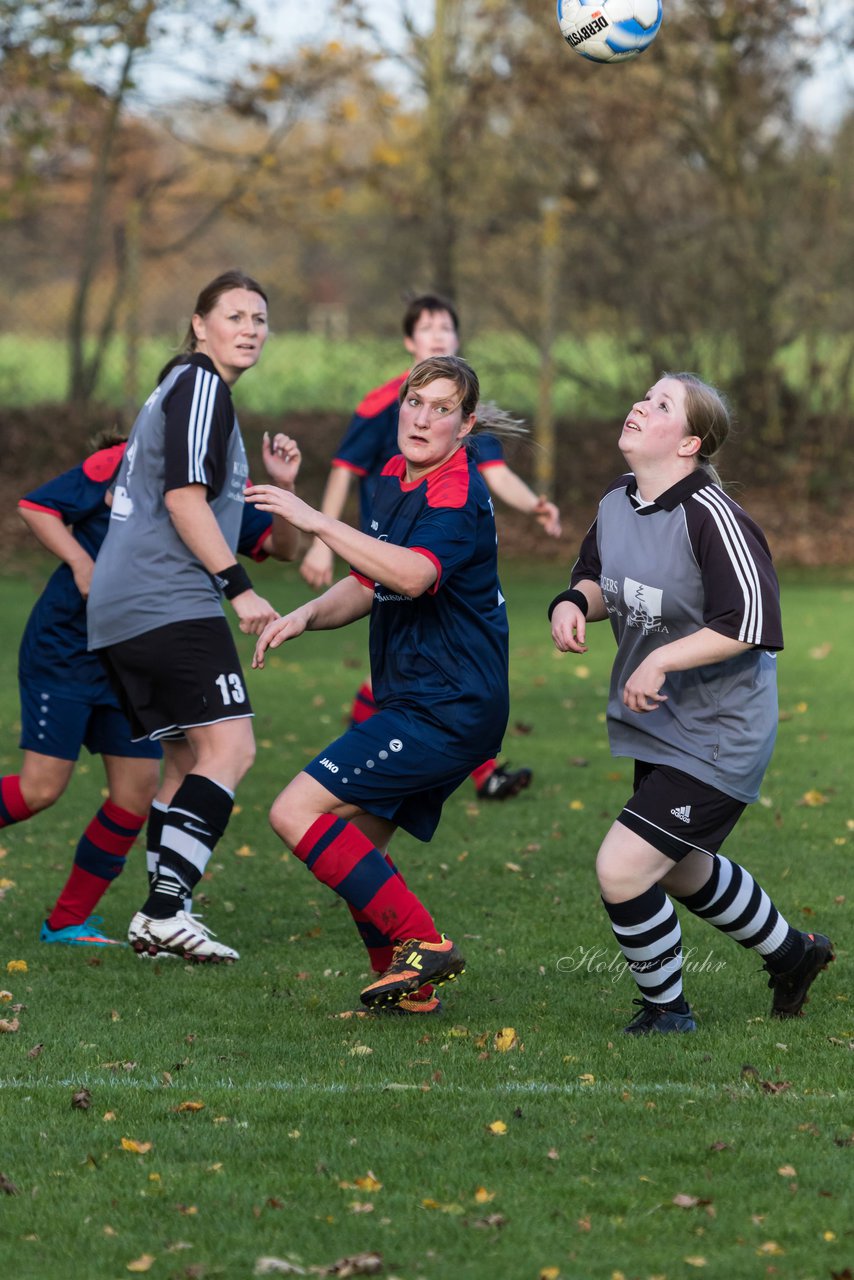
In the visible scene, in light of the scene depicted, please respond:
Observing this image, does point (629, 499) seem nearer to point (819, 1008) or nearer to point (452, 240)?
point (819, 1008)

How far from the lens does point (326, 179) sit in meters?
21.5

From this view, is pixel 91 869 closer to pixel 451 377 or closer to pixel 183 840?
pixel 183 840

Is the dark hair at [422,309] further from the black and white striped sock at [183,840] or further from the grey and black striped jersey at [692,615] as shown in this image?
the grey and black striped jersey at [692,615]

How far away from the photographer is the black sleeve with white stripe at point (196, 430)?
5.20 metres

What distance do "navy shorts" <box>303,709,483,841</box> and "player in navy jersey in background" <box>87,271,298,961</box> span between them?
0.83 m

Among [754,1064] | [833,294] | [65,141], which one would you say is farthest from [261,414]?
[754,1064]

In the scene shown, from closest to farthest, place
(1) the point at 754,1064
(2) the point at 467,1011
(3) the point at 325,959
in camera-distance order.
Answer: (1) the point at 754,1064, (2) the point at 467,1011, (3) the point at 325,959

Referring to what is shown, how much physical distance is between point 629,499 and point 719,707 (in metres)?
0.62

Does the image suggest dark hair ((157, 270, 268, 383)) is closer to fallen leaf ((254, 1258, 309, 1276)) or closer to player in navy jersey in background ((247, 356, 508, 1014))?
player in navy jersey in background ((247, 356, 508, 1014))

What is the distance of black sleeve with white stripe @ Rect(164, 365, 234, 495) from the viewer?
17.1 feet

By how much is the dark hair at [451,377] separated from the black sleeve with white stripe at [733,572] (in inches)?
27.7

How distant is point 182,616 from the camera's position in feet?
17.6

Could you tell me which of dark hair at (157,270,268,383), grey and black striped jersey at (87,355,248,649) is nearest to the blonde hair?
grey and black striped jersey at (87,355,248,649)

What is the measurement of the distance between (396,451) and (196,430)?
279cm
